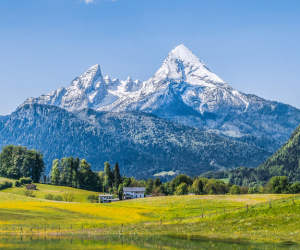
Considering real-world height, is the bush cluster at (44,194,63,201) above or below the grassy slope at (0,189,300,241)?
above

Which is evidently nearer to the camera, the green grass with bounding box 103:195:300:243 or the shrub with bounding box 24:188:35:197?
the green grass with bounding box 103:195:300:243

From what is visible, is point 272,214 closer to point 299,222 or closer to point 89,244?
point 299,222

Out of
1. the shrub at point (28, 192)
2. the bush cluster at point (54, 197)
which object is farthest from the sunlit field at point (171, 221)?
the shrub at point (28, 192)

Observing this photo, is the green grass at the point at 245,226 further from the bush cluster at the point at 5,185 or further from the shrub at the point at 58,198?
the bush cluster at the point at 5,185

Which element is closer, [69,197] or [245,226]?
[245,226]

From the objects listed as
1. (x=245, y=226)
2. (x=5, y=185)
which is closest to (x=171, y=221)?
(x=245, y=226)

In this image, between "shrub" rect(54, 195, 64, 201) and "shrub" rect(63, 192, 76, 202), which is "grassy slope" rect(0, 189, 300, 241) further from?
"shrub" rect(63, 192, 76, 202)

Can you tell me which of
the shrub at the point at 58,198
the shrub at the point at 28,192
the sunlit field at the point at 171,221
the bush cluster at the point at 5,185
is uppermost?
the bush cluster at the point at 5,185

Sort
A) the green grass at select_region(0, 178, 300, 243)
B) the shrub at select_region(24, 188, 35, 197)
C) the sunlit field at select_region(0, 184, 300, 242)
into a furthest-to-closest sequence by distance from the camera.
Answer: the shrub at select_region(24, 188, 35, 197)
the sunlit field at select_region(0, 184, 300, 242)
the green grass at select_region(0, 178, 300, 243)

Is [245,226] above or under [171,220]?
above

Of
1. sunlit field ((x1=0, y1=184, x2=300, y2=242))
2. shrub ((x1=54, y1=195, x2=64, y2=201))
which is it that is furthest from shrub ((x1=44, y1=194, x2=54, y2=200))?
sunlit field ((x1=0, y1=184, x2=300, y2=242))

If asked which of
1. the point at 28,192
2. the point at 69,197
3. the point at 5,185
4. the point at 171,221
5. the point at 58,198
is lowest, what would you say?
the point at 171,221

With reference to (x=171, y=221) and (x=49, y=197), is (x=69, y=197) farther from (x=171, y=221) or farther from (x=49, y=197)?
(x=171, y=221)

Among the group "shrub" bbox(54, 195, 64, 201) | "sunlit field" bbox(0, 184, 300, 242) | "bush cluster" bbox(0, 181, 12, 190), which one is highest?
"bush cluster" bbox(0, 181, 12, 190)
